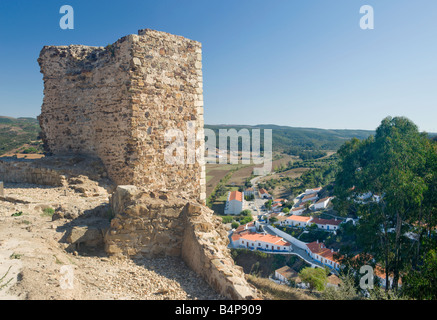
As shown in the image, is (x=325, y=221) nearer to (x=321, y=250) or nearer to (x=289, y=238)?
(x=289, y=238)

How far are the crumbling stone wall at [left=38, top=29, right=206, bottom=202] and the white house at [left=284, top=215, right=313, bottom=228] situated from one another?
39087mm

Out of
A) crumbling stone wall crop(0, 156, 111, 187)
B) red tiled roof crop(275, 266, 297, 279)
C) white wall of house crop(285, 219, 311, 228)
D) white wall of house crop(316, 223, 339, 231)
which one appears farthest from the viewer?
white wall of house crop(285, 219, 311, 228)

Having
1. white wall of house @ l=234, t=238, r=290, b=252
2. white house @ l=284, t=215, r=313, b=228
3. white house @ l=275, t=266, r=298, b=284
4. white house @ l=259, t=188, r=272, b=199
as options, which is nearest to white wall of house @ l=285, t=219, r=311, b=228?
white house @ l=284, t=215, r=313, b=228

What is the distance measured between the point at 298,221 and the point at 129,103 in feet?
138

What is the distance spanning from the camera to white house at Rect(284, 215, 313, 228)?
43562mm

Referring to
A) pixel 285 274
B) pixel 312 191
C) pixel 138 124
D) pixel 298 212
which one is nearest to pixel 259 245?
pixel 285 274

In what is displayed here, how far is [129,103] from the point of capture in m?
6.63

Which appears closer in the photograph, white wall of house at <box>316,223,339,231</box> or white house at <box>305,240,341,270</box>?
white house at <box>305,240,341,270</box>

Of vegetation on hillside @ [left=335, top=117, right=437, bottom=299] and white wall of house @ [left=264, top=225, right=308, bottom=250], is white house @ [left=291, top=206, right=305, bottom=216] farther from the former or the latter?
vegetation on hillside @ [left=335, top=117, right=437, bottom=299]

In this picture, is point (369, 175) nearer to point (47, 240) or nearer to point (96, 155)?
point (96, 155)

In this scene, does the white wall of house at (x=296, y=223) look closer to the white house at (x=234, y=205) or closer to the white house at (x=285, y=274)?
the white house at (x=234, y=205)

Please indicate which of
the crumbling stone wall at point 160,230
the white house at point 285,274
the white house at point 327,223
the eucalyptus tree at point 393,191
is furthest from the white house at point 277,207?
the crumbling stone wall at point 160,230

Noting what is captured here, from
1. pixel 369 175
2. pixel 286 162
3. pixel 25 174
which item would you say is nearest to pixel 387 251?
pixel 369 175

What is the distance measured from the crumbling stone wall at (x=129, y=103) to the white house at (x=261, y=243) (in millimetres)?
31597
